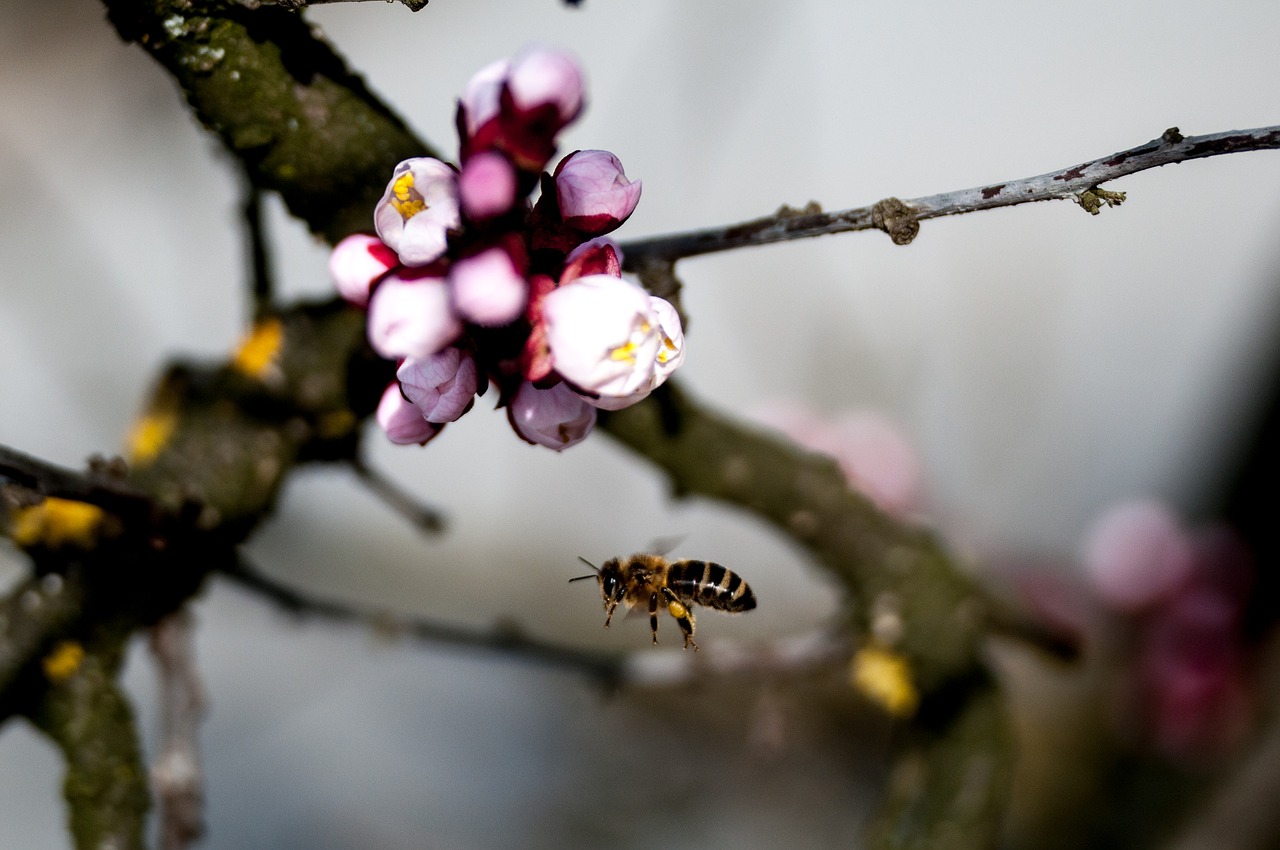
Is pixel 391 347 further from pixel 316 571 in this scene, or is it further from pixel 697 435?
pixel 316 571

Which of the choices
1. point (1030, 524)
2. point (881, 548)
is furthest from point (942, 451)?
point (881, 548)

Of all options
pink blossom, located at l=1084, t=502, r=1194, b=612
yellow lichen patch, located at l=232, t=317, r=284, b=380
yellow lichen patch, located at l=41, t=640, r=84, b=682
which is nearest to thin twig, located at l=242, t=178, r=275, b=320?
yellow lichen patch, located at l=232, t=317, r=284, b=380

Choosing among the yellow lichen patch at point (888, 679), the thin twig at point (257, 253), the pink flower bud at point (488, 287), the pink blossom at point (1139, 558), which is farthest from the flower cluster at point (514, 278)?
the pink blossom at point (1139, 558)

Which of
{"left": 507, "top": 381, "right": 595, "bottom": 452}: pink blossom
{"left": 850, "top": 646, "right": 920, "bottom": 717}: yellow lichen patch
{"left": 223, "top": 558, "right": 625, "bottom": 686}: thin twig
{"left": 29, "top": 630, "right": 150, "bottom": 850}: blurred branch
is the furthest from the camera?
{"left": 223, "top": 558, "right": 625, "bottom": 686}: thin twig

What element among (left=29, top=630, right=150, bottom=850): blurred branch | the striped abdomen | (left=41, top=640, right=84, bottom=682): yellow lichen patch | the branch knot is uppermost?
the striped abdomen

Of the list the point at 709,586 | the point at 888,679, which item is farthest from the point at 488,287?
the point at 888,679

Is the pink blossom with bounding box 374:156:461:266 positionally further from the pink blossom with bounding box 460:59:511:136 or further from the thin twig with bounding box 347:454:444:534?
the thin twig with bounding box 347:454:444:534
